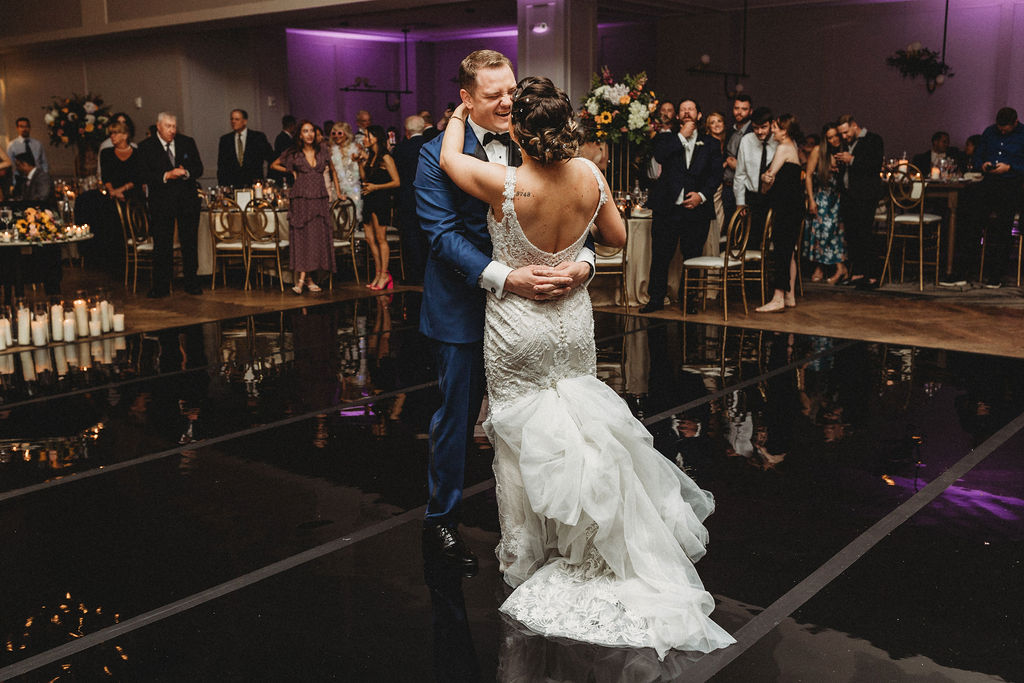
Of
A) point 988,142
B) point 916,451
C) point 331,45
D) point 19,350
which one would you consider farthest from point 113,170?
point 331,45

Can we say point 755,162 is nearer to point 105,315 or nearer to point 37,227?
point 105,315

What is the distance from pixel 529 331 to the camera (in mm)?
2941

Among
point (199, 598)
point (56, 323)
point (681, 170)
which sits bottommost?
point (199, 598)

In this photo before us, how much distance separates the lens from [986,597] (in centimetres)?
296

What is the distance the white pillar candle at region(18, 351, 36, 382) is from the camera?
19.7 ft

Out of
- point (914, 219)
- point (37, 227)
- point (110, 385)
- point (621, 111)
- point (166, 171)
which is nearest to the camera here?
point (110, 385)

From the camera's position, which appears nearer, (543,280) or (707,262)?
(543,280)

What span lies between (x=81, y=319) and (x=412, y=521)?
456 centimetres

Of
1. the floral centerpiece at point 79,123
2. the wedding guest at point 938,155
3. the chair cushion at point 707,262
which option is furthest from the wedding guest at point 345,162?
the wedding guest at point 938,155

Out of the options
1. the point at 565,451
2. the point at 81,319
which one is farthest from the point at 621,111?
the point at 565,451

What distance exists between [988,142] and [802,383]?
17.9 feet

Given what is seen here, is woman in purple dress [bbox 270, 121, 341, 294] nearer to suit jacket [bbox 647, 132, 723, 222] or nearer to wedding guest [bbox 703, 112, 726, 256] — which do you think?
suit jacket [bbox 647, 132, 723, 222]

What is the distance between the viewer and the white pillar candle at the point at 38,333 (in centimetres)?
686

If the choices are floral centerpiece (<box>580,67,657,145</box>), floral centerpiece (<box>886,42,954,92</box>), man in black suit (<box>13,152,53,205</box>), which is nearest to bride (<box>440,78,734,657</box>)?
floral centerpiece (<box>580,67,657,145</box>)
